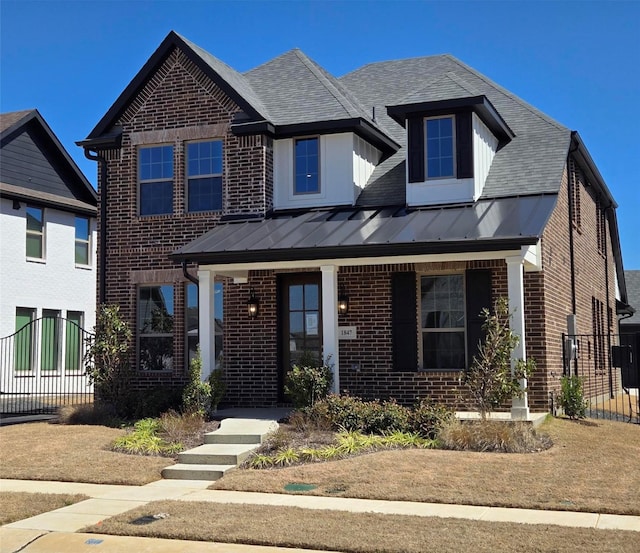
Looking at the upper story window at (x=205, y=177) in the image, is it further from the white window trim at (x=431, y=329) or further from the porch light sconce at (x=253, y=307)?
the white window trim at (x=431, y=329)

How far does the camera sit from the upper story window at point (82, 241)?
27.0 meters

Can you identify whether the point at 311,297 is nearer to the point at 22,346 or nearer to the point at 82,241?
the point at 22,346

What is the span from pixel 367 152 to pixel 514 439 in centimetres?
804


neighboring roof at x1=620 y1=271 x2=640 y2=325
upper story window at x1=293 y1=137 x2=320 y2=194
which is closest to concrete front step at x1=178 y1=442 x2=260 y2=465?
upper story window at x1=293 y1=137 x2=320 y2=194

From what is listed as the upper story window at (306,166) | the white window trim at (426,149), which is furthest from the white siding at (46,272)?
the white window trim at (426,149)

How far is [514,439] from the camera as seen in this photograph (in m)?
11.6

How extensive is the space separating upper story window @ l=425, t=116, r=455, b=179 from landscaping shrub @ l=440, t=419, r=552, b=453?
565 cm

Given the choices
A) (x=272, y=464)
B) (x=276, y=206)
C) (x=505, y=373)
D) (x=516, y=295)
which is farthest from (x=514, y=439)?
(x=276, y=206)

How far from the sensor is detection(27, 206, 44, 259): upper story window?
2486cm

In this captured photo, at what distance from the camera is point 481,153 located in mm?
16109

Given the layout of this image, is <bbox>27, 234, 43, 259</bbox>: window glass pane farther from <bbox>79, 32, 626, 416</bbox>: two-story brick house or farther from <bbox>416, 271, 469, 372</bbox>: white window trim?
<bbox>416, 271, 469, 372</bbox>: white window trim

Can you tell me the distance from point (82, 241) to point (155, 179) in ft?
34.6

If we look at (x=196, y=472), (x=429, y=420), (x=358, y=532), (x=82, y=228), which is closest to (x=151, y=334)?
(x=196, y=472)

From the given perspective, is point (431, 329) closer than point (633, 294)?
Yes
